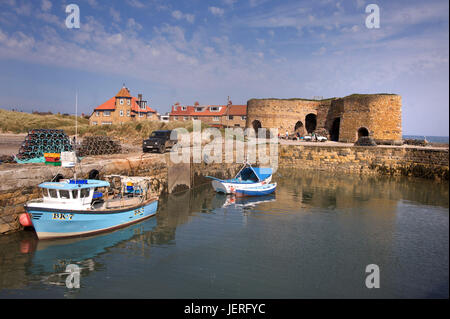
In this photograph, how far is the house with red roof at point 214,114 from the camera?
67.5 m

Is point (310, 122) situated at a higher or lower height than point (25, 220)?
higher

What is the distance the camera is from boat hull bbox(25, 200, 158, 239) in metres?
11.8

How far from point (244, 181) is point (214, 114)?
4779 cm

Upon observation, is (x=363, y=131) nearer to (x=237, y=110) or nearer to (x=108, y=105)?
(x=237, y=110)

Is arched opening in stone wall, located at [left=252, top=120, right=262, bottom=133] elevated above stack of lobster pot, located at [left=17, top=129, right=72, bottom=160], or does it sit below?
above

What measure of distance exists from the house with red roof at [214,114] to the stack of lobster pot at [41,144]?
46.0 meters

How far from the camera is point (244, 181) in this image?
74.0ft

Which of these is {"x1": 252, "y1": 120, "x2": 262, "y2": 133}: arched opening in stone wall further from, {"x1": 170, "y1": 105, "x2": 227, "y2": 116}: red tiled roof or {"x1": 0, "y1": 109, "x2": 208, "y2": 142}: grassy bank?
{"x1": 170, "y1": 105, "x2": 227, "y2": 116}: red tiled roof

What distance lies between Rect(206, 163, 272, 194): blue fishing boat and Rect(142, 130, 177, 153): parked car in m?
4.31

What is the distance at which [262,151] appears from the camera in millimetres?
35219

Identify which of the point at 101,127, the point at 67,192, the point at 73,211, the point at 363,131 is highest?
the point at 101,127
